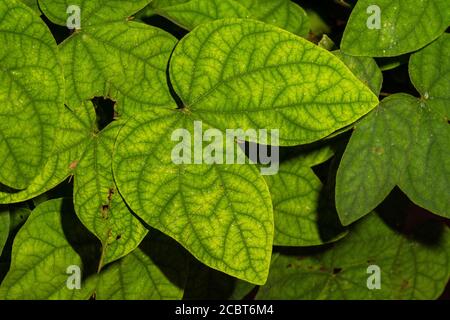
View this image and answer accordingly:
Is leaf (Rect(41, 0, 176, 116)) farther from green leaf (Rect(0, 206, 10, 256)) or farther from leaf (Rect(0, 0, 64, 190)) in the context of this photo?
green leaf (Rect(0, 206, 10, 256))

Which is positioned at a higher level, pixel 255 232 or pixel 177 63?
pixel 177 63

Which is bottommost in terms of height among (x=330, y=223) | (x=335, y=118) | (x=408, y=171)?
(x=330, y=223)

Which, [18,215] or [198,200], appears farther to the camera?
[18,215]

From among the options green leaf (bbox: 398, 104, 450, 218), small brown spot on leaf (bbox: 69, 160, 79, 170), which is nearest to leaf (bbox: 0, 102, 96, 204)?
small brown spot on leaf (bbox: 69, 160, 79, 170)

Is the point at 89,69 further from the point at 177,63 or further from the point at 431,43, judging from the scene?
the point at 431,43

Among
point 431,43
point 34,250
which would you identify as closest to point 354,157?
point 431,43

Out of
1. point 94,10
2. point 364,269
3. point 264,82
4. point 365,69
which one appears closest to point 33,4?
point 94,10

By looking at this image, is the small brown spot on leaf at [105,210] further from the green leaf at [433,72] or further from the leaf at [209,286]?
the green leaf at [433,72]

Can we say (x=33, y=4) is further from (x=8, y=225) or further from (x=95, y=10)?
(x=8, y=225)
